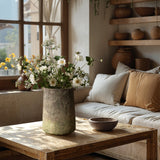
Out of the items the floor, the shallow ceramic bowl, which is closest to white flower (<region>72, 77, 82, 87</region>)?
the shallow ceramic bowl

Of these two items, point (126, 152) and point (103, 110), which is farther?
point (103, 110)

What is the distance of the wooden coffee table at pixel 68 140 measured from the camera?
2.55m

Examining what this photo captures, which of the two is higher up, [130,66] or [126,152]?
[130,66]

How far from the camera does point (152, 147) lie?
10.3 feet

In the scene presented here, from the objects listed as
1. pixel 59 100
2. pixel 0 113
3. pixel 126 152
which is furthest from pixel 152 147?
pixel 0 113

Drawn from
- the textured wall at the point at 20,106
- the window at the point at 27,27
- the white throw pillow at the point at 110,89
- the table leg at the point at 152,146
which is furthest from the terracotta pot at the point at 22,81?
the table leg at the point at 152,146

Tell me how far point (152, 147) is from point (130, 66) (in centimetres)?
213

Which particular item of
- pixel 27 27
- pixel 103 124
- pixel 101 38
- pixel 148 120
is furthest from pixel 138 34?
pixel 103 124

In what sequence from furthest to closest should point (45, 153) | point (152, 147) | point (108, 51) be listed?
point (108, 51) < point (152, 147) < point (45, 153)

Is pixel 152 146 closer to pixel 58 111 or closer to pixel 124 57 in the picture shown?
pixel 58 111

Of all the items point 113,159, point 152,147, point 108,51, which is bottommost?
point 113,159

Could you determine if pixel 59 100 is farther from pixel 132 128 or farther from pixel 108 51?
pixel 108 51

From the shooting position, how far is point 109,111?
4102 mm

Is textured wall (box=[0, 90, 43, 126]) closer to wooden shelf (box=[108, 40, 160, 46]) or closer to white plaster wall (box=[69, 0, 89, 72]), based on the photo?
white plaster wall (box=[69, 0, 89, 72])
